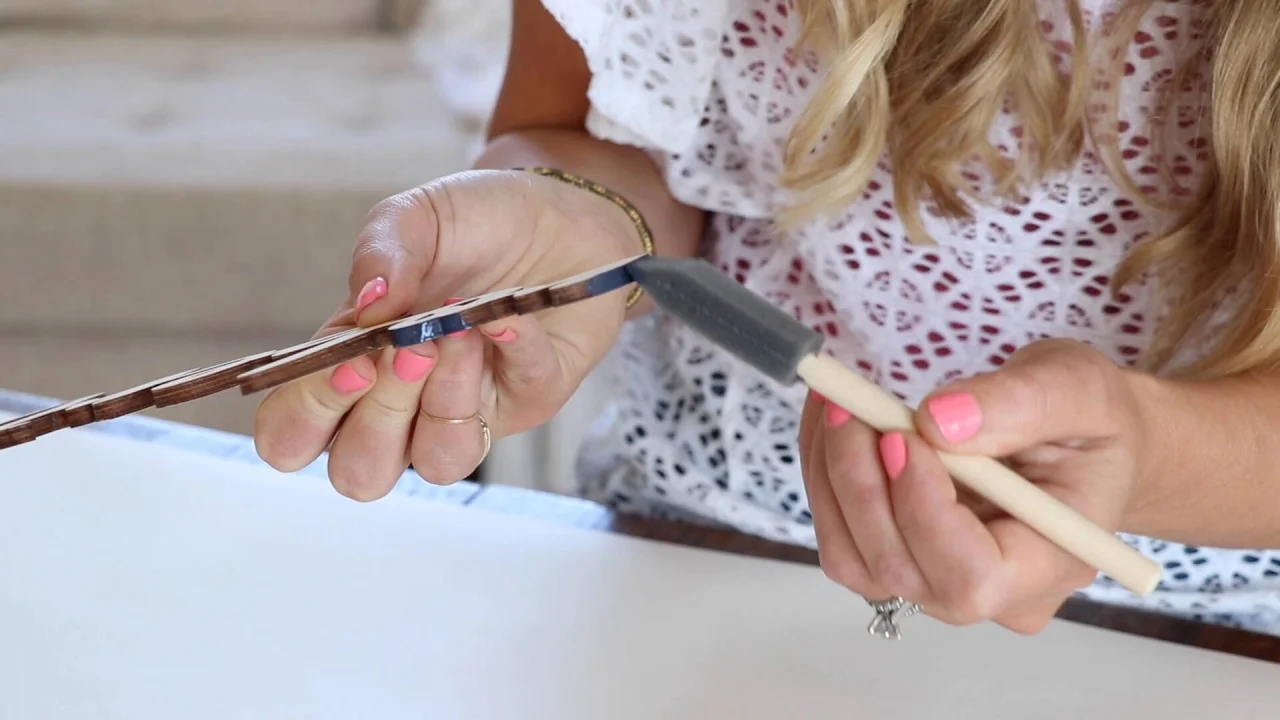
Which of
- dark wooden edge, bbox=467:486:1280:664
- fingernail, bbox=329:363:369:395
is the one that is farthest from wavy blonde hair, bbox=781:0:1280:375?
fingernail, bbox=329:363:369:395

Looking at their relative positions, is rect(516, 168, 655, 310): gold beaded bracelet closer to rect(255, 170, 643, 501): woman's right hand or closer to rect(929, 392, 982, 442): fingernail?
rect(255, 170, 643, 501): woman's right hand

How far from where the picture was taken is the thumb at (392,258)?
38 centimetres

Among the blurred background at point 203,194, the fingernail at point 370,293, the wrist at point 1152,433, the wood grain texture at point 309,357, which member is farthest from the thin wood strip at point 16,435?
the blurred background at point 203,194

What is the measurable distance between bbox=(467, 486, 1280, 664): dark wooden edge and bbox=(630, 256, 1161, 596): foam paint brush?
0.18m

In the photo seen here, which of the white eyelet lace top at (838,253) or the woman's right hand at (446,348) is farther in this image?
the white eyelet lace top at (838,253)

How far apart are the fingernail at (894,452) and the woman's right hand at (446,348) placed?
0.13 meters

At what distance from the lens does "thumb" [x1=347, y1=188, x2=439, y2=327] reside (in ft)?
1.26

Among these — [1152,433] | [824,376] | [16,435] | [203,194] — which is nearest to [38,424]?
[16,435]

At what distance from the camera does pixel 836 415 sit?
33 cm

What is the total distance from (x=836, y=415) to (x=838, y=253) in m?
0.24

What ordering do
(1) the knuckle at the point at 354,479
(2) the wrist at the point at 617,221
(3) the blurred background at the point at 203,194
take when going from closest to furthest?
(1) the knuckle at the point at 354,479, (2) the wrist at the point at 617,221, (3) the blurred background at the point at 203,194

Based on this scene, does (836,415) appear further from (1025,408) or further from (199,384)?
(199,384)

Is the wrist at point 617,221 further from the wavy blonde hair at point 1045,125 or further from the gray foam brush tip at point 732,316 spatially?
the gray foam brush tip at point 732,316

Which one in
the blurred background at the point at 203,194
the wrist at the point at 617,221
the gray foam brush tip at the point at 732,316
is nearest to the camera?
the gray foam brush tip at the point at 732,316
